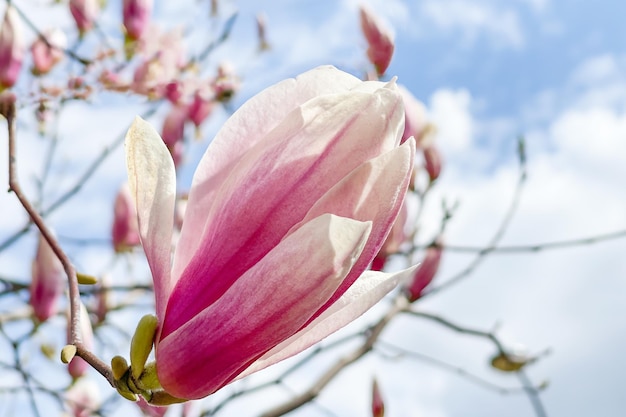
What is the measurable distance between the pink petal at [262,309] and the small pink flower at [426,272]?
42.0 inches

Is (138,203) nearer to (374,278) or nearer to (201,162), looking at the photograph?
(201,162)

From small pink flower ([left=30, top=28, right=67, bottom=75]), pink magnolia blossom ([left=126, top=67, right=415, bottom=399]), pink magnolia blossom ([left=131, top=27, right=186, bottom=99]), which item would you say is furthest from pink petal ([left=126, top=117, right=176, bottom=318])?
small pink flower ([left=30, top=28, right=67, bottom=75])

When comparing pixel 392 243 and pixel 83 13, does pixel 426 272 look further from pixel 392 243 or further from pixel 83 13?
pixel 83 13

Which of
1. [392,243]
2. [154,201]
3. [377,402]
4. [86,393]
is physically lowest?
[86,393]

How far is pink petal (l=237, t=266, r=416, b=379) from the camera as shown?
411 mm

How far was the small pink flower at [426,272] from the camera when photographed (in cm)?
144

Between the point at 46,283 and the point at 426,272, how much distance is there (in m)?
0.73

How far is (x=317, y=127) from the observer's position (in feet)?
1.28

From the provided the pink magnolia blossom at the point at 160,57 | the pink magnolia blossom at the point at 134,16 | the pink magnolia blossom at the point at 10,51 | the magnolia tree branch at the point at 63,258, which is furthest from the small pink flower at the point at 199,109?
the magnolia tree branch at the point at 63,258

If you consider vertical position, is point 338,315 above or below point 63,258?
above

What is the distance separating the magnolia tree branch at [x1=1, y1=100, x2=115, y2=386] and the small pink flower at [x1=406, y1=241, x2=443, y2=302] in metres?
0.92

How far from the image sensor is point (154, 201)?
16.8 inches

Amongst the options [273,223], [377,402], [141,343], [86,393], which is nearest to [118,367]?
[141,343]

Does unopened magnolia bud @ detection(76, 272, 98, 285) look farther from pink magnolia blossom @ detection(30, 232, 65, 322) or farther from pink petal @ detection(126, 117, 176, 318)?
pink magnolia blossom @ detection(30, 232, 65, 322)
